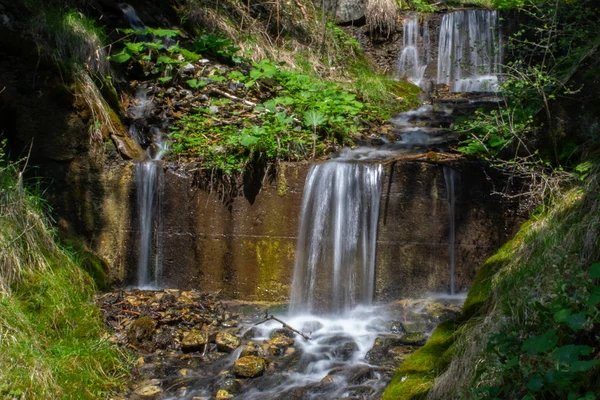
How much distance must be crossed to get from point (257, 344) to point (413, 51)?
8.04 m

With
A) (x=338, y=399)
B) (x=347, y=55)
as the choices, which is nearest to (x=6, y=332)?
(x=338, y=399)

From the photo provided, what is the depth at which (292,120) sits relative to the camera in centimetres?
702

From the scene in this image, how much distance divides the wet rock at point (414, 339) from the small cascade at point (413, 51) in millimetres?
6911

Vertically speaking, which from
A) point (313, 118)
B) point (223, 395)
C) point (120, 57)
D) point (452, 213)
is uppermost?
point (120, 57)

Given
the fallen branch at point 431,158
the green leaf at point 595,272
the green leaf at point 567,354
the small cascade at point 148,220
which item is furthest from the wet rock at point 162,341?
the green leaf at point 595,272

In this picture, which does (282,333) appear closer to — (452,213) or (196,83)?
(452,213)

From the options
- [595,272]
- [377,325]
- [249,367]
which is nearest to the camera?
[595,272]

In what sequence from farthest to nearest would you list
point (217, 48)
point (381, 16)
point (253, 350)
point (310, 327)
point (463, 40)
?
point (381, 16)
point (463, 40)
point (217, 48)
point (310, 327)
point (253, 350)

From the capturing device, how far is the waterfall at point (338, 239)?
5.91 metres

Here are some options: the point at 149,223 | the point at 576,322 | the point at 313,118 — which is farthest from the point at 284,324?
the point at 576,322

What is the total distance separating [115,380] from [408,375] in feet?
7.37

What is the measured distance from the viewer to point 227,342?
16.5ft

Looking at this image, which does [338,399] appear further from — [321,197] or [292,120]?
[292,120]

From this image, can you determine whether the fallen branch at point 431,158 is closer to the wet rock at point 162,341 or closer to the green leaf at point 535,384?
the wet rock at point 162,341
